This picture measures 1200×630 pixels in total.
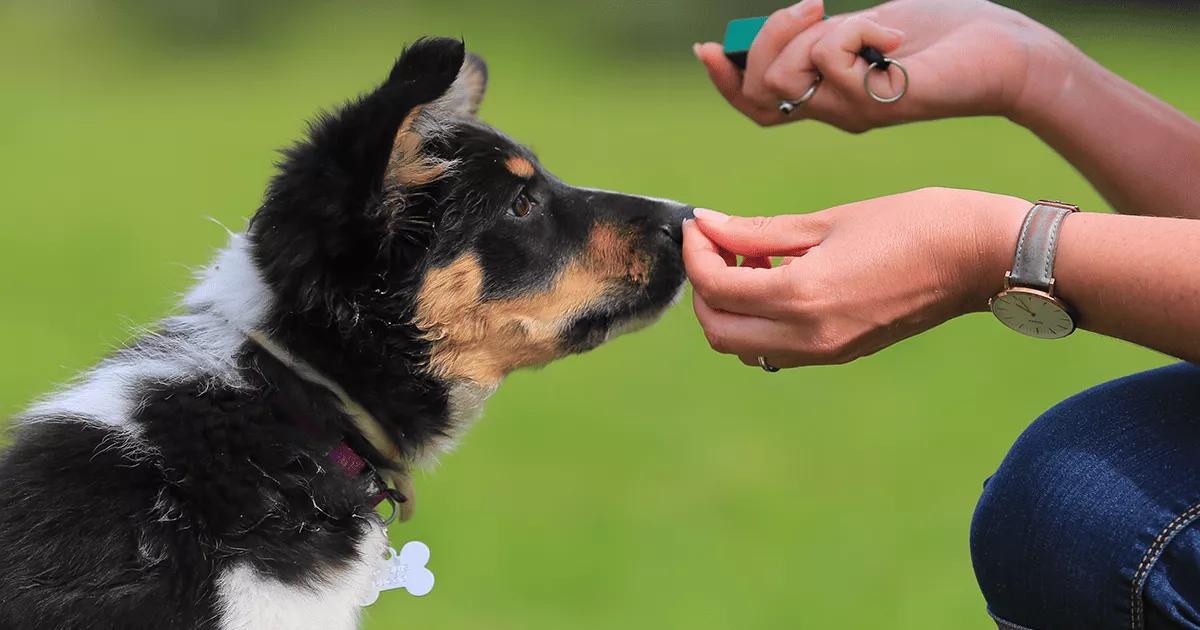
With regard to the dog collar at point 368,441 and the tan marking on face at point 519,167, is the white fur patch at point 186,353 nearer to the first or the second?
the dog collar at point 368,441

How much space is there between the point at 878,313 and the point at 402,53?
1.27 m

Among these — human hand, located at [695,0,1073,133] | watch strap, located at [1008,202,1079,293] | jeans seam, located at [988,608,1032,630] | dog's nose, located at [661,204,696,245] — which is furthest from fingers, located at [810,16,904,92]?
jeans seam, located at [988,608,1032,630]

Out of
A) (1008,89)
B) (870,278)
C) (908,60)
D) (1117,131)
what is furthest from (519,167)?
(1117,131)

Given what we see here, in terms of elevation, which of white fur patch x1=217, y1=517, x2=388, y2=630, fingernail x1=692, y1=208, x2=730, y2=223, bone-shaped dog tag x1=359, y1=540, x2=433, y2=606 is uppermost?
fingernail x1=692, y1=208, x2=730, y2=223

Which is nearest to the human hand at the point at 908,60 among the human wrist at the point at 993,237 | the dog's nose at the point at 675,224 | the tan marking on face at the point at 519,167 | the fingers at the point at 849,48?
the fingers at the point at 849,48

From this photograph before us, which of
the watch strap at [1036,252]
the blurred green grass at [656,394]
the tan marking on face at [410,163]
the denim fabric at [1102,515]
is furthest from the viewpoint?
the blurred green grass at [656,394]

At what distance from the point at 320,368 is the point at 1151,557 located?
6.17 feet

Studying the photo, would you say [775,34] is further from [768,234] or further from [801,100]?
[768,234]

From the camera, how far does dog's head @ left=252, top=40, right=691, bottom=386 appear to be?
2.99m

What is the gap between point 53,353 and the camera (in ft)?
26.4

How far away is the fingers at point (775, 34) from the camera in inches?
140

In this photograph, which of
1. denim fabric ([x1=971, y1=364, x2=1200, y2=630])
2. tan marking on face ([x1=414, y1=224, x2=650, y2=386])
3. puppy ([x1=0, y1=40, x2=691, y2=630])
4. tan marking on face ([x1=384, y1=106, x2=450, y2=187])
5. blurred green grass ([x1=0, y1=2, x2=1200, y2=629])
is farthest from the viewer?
blurred green grass ([x1=0, y1=2, x2=1200, y2=629])

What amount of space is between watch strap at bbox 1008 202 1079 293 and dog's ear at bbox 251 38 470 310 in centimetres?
132

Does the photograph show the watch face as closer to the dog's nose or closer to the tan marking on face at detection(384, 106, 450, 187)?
the dog's nose
